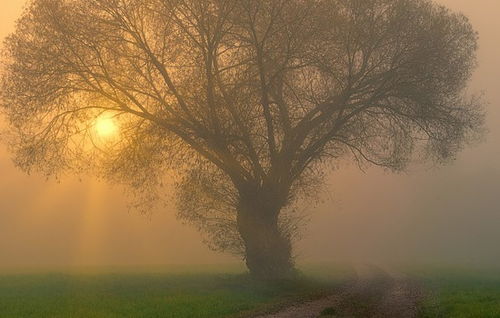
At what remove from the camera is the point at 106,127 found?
3056 cm

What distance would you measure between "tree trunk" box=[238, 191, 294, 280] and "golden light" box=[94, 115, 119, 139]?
8246mm

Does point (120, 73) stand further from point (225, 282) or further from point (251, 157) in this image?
point (225, 282)

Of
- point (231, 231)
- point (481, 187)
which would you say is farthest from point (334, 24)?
point (481, 187)

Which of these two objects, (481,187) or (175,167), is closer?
(175,167)

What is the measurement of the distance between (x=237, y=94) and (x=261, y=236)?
836cm

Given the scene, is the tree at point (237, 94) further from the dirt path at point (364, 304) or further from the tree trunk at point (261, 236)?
the dirt path at point (364, 304)

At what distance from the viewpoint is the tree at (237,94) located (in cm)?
2758

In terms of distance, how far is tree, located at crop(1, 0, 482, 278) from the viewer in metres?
27.6

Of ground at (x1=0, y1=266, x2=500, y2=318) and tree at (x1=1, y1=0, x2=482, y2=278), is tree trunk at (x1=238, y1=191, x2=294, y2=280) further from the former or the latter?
ground at (x1=0, y1=266, x2=500, y2=318)

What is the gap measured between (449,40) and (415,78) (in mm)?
3309

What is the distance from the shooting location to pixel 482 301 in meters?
21.4

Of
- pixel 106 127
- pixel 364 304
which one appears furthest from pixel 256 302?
pixel 106 127

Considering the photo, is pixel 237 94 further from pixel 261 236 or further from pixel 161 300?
pixel 161 300

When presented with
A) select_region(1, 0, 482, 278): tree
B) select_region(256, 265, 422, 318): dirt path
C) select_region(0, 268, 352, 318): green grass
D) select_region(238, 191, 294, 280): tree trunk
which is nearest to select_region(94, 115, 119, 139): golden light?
select_region(1, 0, 482, 278): tree
